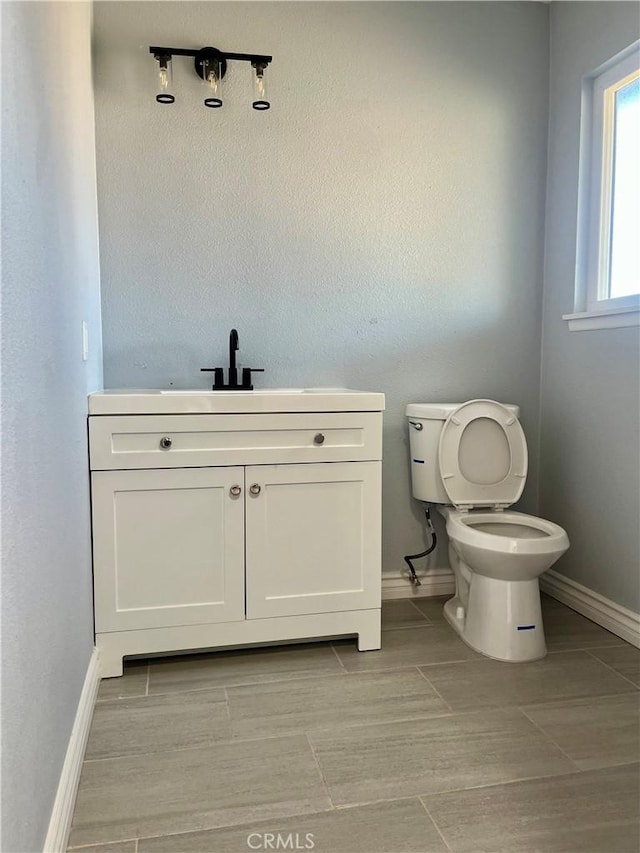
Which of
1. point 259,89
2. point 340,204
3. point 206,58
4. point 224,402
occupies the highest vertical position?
point 206,58

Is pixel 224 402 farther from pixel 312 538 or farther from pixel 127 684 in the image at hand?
pixel 127 684

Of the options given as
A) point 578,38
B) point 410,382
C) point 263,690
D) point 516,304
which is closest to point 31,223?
point 263,690

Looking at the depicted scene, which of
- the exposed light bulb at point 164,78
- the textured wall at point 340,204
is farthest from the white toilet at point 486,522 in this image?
the exposed light bulb at point 164,78

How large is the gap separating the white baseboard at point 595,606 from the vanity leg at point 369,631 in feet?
Result: 2.88

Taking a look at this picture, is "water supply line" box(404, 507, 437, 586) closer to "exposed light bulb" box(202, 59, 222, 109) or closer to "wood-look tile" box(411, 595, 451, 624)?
"wood-look tile" box(411, 595, 451, 624)

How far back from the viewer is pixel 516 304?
283 cm

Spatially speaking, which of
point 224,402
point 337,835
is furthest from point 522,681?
point 224,402

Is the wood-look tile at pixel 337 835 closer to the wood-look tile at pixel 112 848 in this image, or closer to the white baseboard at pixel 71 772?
the wood-look tile at pixel 112 848

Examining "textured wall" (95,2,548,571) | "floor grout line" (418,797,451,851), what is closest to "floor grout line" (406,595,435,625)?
"textured wall" (95,2,548,571)

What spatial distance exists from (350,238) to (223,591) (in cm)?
144

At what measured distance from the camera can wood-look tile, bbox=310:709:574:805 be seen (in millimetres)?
1536

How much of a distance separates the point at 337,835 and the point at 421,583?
4.90ft

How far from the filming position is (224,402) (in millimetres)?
2090
